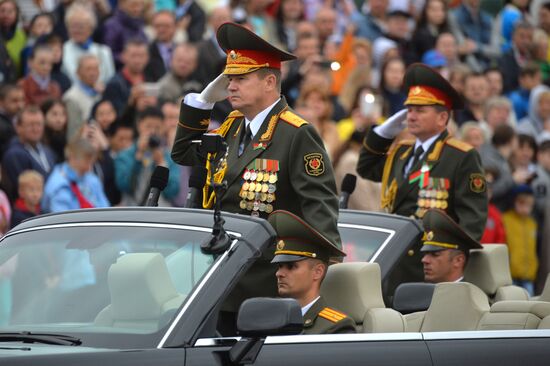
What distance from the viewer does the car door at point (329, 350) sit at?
18.6ft

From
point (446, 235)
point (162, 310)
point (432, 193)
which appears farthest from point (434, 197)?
point (162, 310)

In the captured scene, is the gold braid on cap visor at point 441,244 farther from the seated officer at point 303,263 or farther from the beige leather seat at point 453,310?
the seated officer at point 303,263

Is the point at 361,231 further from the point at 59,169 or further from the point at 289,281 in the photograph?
the point at 59,169

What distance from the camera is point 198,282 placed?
232 inches

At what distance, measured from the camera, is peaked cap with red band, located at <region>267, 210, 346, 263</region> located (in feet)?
22.6

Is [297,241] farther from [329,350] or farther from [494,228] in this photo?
[494,228]

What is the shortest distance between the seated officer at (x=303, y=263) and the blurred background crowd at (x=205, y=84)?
425cm

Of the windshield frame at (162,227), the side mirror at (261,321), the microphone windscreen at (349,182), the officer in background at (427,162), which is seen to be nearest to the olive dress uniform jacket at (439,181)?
the officer in background at (427,162)

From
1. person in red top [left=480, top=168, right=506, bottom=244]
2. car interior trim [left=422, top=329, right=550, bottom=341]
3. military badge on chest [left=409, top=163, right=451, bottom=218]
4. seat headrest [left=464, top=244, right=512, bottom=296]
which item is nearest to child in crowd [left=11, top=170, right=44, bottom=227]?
military badge on chest [left=409, top=163, right=451, bottom=218]

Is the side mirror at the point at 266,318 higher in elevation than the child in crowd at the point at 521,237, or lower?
lower

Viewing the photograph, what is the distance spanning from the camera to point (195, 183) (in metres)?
7.54

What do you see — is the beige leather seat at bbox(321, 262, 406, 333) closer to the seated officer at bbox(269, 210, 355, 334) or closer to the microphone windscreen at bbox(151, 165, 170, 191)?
the seated officer at bbox(269, 210, 355, 334)

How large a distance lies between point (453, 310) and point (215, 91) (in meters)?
1.87

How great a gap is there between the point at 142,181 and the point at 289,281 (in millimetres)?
6682
